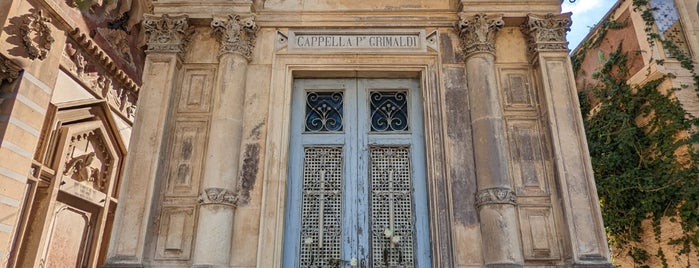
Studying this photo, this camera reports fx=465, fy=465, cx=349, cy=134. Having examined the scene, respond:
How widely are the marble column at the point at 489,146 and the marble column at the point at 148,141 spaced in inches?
146

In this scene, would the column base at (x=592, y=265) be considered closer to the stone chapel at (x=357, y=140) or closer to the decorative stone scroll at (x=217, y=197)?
the stone chapel at (x=357, y=140)

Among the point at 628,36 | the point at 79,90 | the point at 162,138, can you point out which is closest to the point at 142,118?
the point at 162,138

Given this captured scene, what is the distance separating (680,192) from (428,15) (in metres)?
6.64

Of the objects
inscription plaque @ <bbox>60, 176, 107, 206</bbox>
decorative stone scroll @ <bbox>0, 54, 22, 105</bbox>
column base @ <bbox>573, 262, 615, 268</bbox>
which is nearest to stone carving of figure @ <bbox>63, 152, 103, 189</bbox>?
inscription plaque @ <bbox>60, 176, 107, 206</bbox>

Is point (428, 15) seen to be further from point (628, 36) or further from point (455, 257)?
point (628, 36)

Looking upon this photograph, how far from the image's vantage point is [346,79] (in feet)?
20.5

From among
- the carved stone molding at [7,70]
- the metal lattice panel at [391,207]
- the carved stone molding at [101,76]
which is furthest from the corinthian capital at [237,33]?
the carved stone molding at [101,76]

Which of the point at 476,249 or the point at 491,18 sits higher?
the point at 491,18

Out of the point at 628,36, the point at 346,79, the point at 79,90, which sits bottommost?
the point at 346,79

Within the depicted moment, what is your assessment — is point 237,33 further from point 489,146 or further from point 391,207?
point 489,146

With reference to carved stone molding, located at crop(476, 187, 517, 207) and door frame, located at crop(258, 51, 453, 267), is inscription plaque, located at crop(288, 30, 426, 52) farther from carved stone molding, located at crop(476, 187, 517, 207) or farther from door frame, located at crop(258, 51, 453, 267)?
carved stone molding, located at crop(476, 187, 517, 207)

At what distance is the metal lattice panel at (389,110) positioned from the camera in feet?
19.8

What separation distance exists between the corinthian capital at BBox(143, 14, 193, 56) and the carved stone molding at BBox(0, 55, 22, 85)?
118 inches

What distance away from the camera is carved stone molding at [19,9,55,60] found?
25.5 ft
